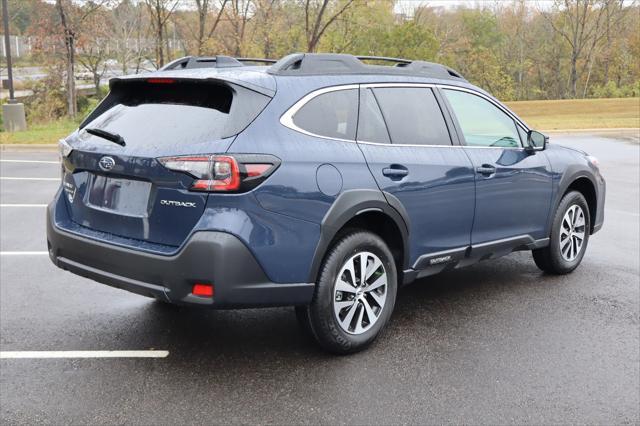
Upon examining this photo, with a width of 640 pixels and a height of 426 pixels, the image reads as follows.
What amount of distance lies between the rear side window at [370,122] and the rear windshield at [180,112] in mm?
743

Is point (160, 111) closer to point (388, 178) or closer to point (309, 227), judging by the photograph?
point (309, 227)

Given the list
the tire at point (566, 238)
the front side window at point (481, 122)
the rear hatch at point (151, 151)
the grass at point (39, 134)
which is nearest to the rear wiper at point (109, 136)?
the rear hatch at point (151, 151)

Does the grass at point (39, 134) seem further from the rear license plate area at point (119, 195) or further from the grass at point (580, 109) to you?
the grass at point (580, 109)

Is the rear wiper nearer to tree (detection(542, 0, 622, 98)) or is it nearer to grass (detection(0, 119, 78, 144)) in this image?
grass (detection(0, 119, 78, 144))

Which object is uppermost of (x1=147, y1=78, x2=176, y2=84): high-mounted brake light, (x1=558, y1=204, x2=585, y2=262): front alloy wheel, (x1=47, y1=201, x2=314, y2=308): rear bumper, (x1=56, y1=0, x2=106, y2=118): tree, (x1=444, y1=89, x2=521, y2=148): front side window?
(x1=56, y1=0, x2=106, y2=118): tree

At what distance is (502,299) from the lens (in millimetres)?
5492

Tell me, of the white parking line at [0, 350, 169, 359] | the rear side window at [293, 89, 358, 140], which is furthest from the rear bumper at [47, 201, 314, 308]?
the rear side window at [293, 89, 358, 140]

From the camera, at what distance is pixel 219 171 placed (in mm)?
3576

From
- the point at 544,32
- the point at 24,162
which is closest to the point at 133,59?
the point at 24,162

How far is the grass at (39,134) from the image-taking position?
17.8 meters

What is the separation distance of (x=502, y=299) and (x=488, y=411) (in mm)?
2058

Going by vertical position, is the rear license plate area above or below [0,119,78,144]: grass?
above

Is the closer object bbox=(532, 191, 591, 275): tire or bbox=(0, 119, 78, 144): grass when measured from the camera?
bbox=(532, 191, 591, 275): tire

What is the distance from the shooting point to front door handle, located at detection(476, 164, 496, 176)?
5.00 m
